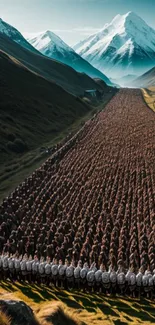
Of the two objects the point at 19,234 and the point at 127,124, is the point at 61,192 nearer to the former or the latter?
the point at 19,234

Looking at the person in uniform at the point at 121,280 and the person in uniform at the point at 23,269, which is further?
the person in uniform at the point at 23,269

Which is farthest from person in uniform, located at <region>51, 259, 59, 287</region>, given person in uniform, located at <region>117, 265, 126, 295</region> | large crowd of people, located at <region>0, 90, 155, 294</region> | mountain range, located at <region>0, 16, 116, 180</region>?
mountain range, located at <region>0, 16, 116, 180</region>

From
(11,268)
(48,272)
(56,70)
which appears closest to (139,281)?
(48,272)

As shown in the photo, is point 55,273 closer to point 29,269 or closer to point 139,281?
point 29,269

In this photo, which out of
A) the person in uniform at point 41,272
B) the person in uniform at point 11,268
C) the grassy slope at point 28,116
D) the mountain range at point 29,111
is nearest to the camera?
the person in uniform at point 41,272

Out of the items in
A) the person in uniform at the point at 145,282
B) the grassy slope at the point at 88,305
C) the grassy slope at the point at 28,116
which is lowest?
the grassy slope at the point at 88,305

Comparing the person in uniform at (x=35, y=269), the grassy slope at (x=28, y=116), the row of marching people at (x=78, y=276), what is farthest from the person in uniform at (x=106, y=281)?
the grassy slope at (x=28, y=116)

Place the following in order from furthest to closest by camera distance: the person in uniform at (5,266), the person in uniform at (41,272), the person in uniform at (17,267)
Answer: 1. the person in uniform at (5,266)
2. the person in uniform at (17,267)
3. the person in uniform at (41,272)

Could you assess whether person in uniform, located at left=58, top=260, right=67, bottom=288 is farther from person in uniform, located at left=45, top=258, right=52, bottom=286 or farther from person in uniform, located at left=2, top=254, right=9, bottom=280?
person in uniform, located at left=2, top=254, right=9, bottom=280

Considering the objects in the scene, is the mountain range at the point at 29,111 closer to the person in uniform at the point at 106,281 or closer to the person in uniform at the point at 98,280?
the person in uniform at the point at 98,280
